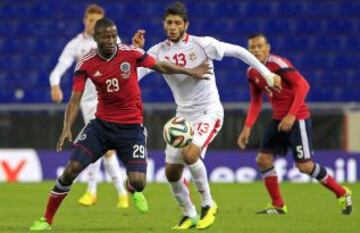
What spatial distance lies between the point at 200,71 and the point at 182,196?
3.96 ft

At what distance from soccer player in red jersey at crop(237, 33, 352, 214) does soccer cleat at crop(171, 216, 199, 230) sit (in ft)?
Answer: 7.01

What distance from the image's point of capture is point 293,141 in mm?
12180

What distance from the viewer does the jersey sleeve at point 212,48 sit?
10.2m

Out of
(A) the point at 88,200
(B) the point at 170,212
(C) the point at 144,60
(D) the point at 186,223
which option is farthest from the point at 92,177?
(C) the point at 144,60

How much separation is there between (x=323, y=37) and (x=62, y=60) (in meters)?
9.15

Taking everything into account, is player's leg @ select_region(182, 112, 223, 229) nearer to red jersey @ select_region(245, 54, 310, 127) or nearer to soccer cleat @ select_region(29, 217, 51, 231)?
soccer cleat @ select_region(29, 217, 51, 231)

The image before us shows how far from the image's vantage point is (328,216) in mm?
11445

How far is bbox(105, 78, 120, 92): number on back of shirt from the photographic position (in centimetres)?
973

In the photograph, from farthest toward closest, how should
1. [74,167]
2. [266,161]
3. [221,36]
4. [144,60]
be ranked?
1. [221,36]
2. [266,161]
3. [144,60]
4. [74,167]

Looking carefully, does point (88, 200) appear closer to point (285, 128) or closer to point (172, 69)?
point (285, 128)

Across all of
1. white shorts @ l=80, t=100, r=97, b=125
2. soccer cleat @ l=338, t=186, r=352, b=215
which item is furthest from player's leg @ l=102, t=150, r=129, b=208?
soccer cleat @ l=338, t=186, r=352, b=215

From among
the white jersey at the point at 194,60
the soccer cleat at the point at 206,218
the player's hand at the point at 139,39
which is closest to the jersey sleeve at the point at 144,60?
the player's hand at the point at 139,39

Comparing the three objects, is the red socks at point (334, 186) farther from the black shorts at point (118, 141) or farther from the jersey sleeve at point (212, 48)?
the black shorts at point (118, 141)

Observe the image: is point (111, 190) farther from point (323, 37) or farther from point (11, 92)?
point (323, 37)
